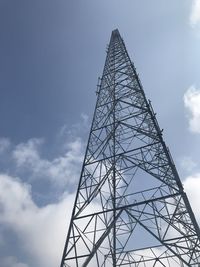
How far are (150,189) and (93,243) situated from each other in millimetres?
3232

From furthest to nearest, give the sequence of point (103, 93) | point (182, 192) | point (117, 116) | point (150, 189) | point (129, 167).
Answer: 1. point (103, 93)
2. point (117, 116)
3. point (129, 167)
4. point (150, 189)
5. point (182, 192)

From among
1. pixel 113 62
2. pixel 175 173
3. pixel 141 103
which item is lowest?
pixel 175 173

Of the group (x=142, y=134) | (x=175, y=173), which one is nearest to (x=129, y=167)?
(x=142, y=134)

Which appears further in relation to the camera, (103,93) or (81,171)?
(103,93)

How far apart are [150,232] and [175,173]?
2.36 meters

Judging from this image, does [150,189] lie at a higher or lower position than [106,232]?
higher

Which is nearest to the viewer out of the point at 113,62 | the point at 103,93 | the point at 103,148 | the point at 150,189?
the point at 150,189

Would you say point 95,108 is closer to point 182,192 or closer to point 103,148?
point 103,148

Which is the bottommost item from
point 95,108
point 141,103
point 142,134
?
point 142,134

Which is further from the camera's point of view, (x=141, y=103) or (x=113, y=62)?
(x=113, y=62)

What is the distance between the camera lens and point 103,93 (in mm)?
19812

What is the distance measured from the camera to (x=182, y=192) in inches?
452

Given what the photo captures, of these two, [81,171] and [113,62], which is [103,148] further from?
[113,62]

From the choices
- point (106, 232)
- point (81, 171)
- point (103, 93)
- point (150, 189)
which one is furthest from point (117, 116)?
point (106, 232)
